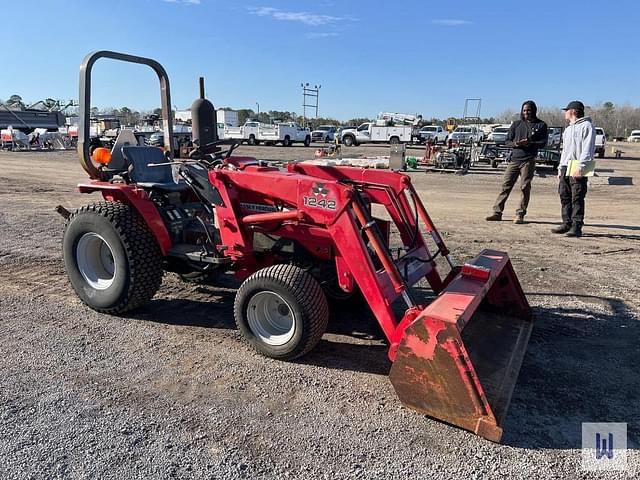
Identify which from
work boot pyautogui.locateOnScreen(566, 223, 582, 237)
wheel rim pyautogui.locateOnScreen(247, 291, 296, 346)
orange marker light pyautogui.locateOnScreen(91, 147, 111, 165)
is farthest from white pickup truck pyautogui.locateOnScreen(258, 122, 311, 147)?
wheel rim pyautogui.locateOnScreen(247, 291, 296, 346)

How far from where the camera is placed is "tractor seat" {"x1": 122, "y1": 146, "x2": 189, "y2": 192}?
447cm

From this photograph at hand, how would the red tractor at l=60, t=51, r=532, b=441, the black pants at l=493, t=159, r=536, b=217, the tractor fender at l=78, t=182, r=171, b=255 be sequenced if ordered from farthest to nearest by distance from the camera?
the black pants at l=493, t=159, r=536, b=217
the tractor fender at l=78, t=182, r=171, b=255
the red tractor at l=60, t=51, r=532, b=441

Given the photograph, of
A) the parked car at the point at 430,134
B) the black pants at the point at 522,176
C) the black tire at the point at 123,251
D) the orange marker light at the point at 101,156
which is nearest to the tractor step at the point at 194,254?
the black tire at the point at 123,251

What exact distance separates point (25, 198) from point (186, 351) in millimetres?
9180

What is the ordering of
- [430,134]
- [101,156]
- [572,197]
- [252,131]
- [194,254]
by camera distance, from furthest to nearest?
[430,134] → [252,131] → [572,197] → [101,156] → [194,254]

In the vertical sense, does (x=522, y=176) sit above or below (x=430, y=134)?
below

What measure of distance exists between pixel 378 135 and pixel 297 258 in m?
34.5

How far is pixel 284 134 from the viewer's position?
35000 mm

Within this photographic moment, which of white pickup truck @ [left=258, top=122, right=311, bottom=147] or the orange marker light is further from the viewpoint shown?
white pickup truck @ [left=258, top=122, right=311, bottom=147]

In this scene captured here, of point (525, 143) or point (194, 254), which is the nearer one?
point (194, 254)

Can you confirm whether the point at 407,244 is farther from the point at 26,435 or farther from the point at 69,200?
the point at 69,200

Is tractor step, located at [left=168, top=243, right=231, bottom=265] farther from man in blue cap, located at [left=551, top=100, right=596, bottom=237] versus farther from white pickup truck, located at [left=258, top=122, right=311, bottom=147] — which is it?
white pickup truck, located at [left=258, top=122, right=311, bottom=147]

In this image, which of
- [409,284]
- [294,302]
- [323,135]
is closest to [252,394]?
[294,302]

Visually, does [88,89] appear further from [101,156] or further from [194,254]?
[194,254]
